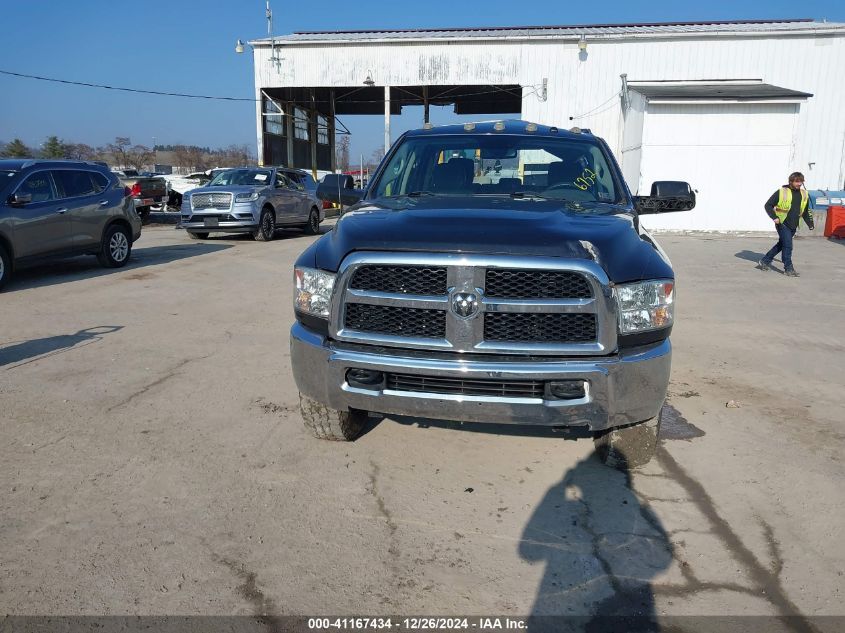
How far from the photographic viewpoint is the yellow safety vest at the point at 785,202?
1139 centimetres

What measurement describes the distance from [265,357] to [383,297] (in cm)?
313

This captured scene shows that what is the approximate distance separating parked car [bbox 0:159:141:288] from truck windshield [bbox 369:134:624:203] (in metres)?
6.93

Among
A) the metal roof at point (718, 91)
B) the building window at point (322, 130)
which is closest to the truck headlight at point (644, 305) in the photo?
the metal roof at point (718, 91)

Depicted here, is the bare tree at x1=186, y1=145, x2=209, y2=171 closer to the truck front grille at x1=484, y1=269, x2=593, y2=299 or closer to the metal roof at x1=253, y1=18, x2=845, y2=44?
the metal roof at x1=253, y1=18, x2=845, y2=44

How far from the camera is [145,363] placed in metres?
5.82

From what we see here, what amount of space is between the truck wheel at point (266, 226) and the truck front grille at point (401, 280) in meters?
13.0

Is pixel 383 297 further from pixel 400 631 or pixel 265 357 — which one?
pixel 265 357

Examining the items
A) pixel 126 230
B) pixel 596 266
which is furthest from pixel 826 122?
pixel 596 266

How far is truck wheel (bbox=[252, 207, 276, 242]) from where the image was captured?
52.1 ft

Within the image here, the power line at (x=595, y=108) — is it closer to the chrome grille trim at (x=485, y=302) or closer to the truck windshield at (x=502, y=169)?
the truck windshield at (x=502, y=169)

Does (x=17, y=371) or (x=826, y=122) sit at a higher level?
(x=826, y=122)

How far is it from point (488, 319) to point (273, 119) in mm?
28594

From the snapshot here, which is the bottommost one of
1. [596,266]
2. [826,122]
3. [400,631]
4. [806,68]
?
[400,631]

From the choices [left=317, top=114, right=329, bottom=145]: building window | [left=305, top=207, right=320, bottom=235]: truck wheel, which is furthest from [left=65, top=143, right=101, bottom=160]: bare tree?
[left=305, top=207, right=320, bottom=235]: truck wheel
